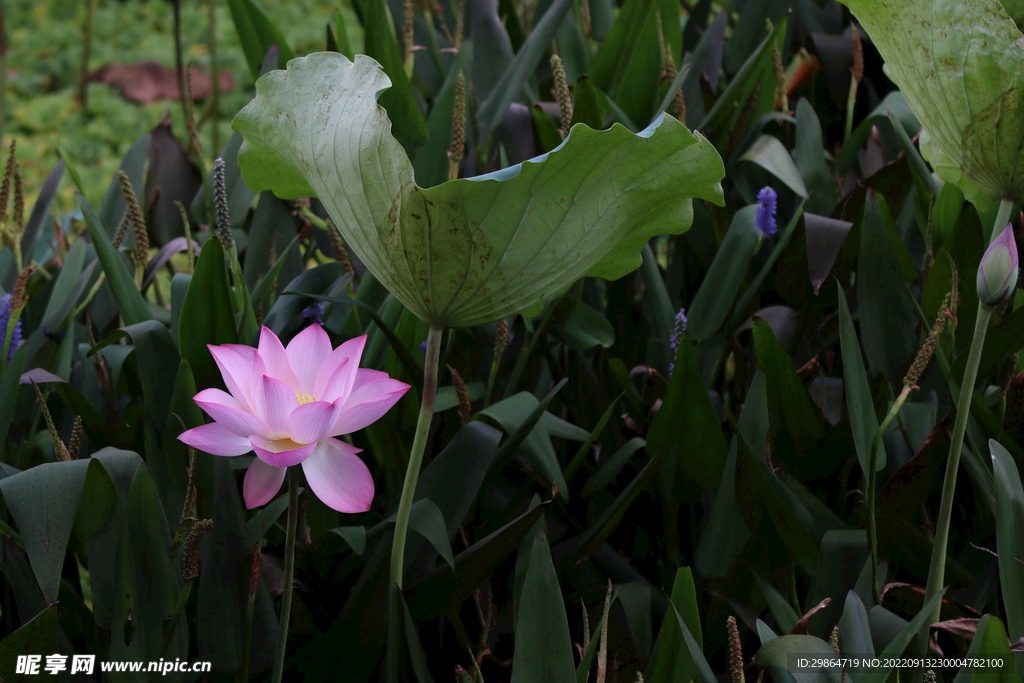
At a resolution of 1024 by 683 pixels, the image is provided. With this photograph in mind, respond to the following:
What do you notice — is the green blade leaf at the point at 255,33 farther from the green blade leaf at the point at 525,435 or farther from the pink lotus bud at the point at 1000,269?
the pink lotus bud at the point at 1000,269

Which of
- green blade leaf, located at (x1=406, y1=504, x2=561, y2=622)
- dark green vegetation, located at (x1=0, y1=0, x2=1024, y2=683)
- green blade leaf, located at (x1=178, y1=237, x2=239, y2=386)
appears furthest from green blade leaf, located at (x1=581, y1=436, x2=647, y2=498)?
green blade leaf, located at (x1=178, y1=237, x2=239, y2=386)

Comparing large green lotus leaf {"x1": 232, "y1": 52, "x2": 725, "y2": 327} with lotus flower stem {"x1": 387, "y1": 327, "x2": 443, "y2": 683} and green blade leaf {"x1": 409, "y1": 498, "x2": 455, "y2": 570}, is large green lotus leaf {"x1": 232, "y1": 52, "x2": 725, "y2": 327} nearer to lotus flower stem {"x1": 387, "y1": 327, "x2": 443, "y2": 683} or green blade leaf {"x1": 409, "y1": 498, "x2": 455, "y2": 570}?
lotus flower stem {"x1": 387, "y1": 327, "x2": 443, "y2": 683}

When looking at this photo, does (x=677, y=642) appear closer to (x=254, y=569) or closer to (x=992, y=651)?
(x=992, y=651)

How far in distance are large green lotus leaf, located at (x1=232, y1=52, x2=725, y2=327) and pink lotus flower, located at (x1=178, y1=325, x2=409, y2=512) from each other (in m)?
0.06

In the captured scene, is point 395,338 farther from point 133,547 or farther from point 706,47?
point 706,47

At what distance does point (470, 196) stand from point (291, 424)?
0.53 ft

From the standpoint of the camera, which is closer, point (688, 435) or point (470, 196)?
point (470, 196)

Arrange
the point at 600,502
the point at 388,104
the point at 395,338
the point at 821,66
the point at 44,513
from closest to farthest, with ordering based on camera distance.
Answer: the point at 44,513 → the point at 395,338 → the point at 600,502 → the point at 388,104 → the point at 821,66

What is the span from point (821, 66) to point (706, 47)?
A: 21 cm

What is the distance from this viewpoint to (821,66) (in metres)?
1.13

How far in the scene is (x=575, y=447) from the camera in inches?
30.8

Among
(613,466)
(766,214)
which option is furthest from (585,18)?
(613,466)

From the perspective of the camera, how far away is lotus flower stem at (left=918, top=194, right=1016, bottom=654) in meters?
0.48

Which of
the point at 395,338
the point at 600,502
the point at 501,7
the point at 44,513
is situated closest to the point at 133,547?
the point at 44,513
